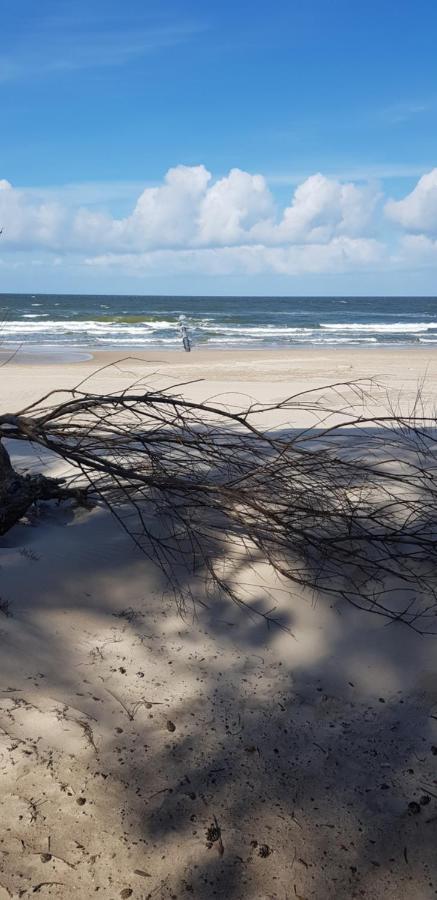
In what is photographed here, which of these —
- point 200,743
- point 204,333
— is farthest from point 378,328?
point 200,743

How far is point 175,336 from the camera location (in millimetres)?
34031

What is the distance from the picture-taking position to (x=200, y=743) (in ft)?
8.04

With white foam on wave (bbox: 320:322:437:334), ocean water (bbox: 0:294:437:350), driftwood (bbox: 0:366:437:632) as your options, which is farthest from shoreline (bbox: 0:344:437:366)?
white foam on wave (bbox: 320:322:437:334)

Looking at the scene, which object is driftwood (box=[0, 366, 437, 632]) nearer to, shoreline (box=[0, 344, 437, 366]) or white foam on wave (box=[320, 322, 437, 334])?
shoreline (box=[0, 344, 437, 366])

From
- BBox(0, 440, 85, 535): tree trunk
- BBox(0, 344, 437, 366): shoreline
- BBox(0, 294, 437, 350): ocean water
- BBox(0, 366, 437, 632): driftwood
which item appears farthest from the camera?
BBox(0, 294, 437, 350): ocean water

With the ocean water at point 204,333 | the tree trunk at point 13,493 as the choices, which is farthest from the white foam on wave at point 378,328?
the tree trunk at point 13,493

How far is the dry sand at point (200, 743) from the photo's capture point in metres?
1.96

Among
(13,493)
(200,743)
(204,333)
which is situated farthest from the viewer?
(204,333)

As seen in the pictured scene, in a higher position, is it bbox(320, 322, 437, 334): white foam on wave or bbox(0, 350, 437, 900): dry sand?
bbox(0, 350, 437, 900): dry sand

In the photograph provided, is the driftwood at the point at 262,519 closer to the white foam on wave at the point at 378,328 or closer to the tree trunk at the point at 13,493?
the tree trunk at the point at 13,493

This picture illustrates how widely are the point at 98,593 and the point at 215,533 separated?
2.61 feet

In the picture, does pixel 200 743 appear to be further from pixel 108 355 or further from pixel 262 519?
pixel 108 355

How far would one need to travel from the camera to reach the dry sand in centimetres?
196

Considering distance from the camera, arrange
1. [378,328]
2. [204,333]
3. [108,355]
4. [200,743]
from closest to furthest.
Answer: [200,743]
[108,355]
[204,333]
[378,328]
